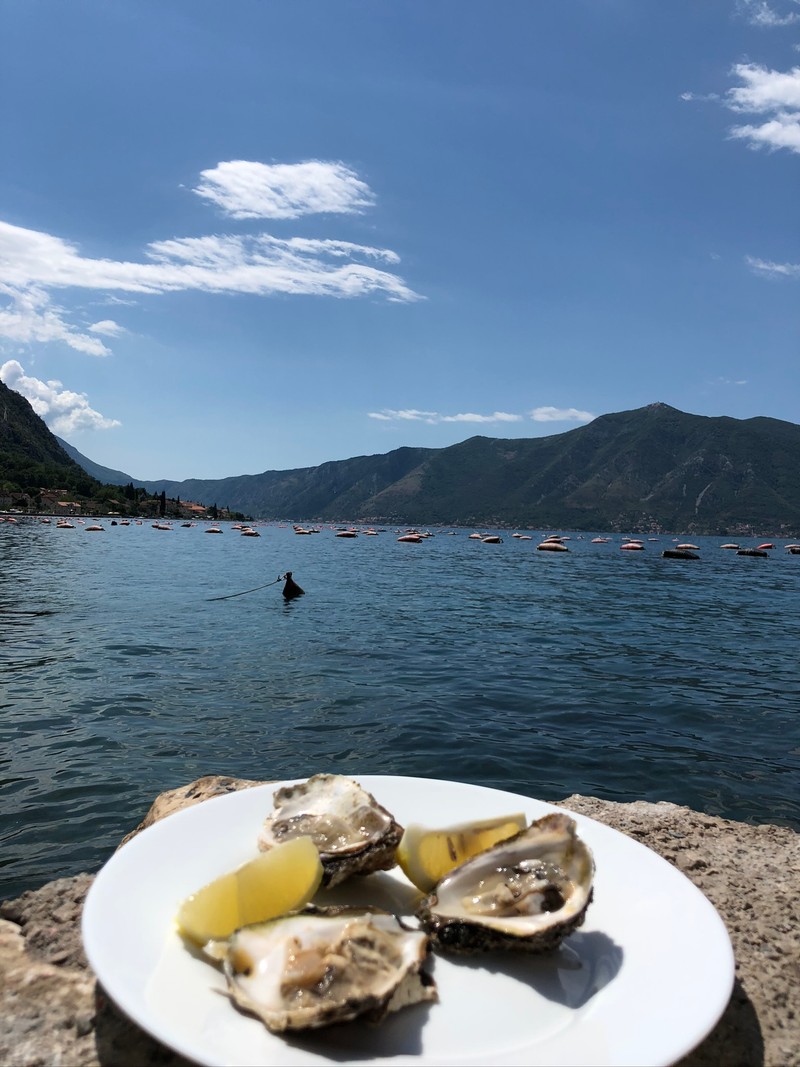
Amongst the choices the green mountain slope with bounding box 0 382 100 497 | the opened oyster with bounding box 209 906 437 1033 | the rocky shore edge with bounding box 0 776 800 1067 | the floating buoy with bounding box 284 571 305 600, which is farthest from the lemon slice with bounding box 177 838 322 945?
the green mountain slope with bounding box 0 382 100 497

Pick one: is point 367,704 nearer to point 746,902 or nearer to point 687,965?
point 746,902

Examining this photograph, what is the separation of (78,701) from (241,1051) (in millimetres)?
9289

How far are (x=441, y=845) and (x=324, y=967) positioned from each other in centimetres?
44

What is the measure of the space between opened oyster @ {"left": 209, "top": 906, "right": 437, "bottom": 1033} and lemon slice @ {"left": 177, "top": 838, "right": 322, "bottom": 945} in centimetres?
4

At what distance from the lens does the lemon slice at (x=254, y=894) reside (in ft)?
4.32

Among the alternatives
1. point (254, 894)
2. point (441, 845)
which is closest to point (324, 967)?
point (254, 894)

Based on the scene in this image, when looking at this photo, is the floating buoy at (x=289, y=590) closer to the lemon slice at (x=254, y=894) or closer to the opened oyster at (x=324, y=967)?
the lemon slice at (x=254, y=894)

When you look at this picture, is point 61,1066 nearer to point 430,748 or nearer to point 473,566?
point 430,748

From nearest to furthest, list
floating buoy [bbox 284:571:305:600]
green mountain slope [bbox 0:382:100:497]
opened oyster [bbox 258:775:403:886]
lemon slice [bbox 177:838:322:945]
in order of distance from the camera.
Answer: lemon slice [bbox 177:838:322:945] < opened oyster [bbox 258:775:403:886] < floating buoy [bbox 284:571:305:600] < green mountain slope [bbox 0:382:100:497]

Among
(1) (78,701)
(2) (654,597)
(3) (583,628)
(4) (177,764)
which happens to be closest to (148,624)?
(1) (78,701)

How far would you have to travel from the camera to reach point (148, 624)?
632 inches

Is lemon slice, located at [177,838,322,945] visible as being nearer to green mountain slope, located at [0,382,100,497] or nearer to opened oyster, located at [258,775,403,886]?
opened oyster, located at [258,775,403,886]

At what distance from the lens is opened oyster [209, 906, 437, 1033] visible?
1.10 m

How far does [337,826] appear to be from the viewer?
5.79 ft
